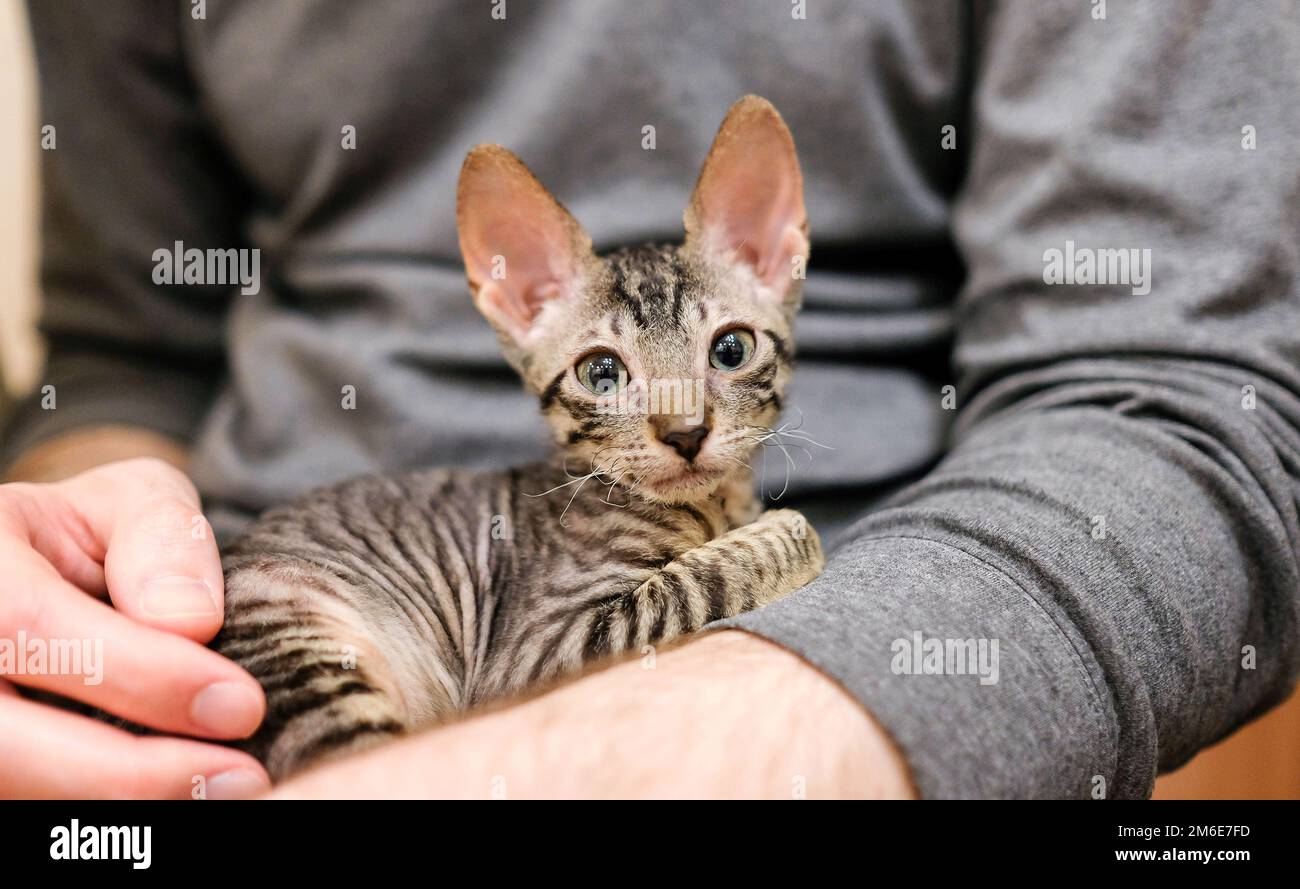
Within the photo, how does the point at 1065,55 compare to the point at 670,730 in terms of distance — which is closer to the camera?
the point at 670,730

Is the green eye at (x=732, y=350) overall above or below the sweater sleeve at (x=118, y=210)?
below

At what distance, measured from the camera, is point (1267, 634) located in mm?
1152

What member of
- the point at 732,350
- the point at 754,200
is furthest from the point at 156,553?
the point at 754,200

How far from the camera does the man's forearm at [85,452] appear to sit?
5.45 ft

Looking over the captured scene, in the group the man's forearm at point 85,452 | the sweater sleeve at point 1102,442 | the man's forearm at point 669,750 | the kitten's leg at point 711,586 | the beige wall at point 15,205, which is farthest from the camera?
the beige wall at point 15,205

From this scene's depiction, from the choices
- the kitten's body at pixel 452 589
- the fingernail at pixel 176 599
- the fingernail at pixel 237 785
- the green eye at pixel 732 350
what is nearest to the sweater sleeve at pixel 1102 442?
the kitten's body at pixel 452 589

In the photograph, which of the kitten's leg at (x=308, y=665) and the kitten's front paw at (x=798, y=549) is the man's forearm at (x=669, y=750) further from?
Result: the kitten's front paw at (x=798, y=549)

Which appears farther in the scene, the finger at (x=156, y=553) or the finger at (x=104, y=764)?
the finger at (x=156, y=553)

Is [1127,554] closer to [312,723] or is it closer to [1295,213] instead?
[1295,213]

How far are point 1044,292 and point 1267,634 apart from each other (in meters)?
0.57

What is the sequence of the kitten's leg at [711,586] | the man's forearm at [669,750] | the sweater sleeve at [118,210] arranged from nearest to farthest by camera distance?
the man's forearm at [669,750], the kitten's leg at [711,586], the sweater sleeve at [118,210]

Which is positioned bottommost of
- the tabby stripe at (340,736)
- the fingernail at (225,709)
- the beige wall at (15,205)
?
the tabby stripe at (340,736)

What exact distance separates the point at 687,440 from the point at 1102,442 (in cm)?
58
